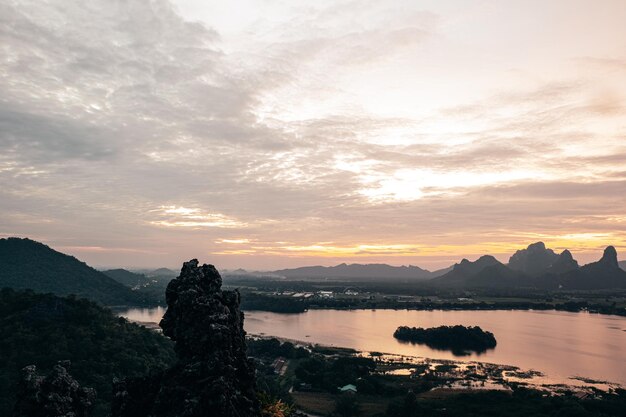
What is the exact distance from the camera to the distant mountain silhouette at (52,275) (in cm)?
14912

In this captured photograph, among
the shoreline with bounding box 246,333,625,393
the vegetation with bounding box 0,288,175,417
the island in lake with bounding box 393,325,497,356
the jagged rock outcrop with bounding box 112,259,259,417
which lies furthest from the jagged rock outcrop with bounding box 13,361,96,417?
the island in lake with bounding box 393,325,497,356

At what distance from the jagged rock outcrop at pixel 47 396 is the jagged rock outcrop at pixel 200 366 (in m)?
1.18

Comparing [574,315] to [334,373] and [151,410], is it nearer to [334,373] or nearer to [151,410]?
[334,373]

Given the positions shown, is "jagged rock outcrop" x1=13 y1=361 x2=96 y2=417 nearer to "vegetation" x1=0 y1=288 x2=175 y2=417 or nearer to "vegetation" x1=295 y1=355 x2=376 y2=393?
"vegetation" x1=0 y1=288 x2=175 y2=417

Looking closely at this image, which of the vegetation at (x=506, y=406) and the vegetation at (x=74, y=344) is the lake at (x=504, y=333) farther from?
the vegetation at (x=74, y=344)

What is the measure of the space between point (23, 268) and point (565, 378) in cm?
16603

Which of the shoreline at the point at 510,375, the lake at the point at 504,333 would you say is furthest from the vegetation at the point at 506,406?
the lake at the point at 504,333

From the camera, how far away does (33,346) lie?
1849 inches

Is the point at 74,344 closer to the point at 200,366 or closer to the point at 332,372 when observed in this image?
the point at 332,372

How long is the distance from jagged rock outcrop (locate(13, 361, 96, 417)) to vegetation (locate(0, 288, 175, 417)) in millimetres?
25583

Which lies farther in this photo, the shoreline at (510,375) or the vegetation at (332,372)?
the shoreline at (510,375)

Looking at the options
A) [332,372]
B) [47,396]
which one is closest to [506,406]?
[332,372]

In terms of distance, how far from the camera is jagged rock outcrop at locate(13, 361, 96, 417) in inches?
488

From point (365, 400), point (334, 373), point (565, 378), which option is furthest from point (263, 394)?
point (565, 378)
